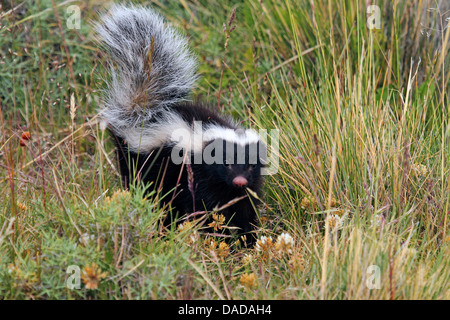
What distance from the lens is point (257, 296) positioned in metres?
3.16

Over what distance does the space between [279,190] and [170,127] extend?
938 millimetres

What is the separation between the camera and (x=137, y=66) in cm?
470

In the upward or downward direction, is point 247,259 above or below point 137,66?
below

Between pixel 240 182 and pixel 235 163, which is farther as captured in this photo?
pixel 235 163

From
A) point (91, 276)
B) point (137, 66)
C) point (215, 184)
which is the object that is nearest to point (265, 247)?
point (215, 184)

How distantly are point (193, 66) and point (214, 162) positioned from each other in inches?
37.6

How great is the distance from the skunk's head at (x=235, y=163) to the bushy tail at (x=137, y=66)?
28.6 inches

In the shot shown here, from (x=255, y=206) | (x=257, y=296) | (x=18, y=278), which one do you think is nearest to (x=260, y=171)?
(x=255, y=206)

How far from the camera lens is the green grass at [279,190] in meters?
3.11

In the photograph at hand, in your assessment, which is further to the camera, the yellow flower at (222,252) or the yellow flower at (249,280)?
the yellow flower at (222,252)

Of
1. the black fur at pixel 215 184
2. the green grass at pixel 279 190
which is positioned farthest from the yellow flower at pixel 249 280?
the black fur at pixel 215 184

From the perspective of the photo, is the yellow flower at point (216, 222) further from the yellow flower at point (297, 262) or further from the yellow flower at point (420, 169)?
the yellow flower at point (420, 169)

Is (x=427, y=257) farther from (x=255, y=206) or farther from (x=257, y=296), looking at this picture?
(x=255, y=206)

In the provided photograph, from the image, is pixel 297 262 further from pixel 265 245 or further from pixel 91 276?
pixel 91 276
